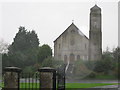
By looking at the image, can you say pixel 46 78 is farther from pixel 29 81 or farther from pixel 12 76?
pixel 12 76

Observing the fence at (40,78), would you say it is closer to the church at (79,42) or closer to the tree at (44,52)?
the tree at (44,52)

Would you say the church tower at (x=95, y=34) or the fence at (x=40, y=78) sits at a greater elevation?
the church tower at (x=95, y=34)

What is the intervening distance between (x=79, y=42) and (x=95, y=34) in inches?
149

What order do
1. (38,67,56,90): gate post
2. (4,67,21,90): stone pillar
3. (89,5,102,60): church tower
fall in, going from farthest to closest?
(89,5,102,60): church tower < (38,67,56,90): gate post < (4,67,21,90): stone pillar

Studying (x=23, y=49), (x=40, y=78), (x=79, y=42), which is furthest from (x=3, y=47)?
(x=40, y=78)

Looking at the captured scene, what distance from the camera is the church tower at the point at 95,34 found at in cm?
6475

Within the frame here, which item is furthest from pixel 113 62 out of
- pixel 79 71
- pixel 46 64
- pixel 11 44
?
pixel 11 44

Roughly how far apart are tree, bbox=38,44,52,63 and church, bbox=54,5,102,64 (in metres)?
5.29

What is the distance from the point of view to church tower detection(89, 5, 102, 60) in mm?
64750

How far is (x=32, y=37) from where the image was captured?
229ft

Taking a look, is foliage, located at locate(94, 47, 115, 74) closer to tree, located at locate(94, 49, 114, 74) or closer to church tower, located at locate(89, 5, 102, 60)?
tree, located at locate(94, 49, 114, 74)

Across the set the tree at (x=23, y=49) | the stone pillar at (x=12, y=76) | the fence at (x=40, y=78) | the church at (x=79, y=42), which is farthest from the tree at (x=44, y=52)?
the stone pillar at (x=12, y=76)

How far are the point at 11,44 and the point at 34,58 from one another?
8.85 metres

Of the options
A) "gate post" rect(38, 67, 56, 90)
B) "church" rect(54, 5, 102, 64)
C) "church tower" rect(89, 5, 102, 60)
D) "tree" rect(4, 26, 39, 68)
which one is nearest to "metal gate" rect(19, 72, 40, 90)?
"gate post" rect(38, 67, 56, 90)
